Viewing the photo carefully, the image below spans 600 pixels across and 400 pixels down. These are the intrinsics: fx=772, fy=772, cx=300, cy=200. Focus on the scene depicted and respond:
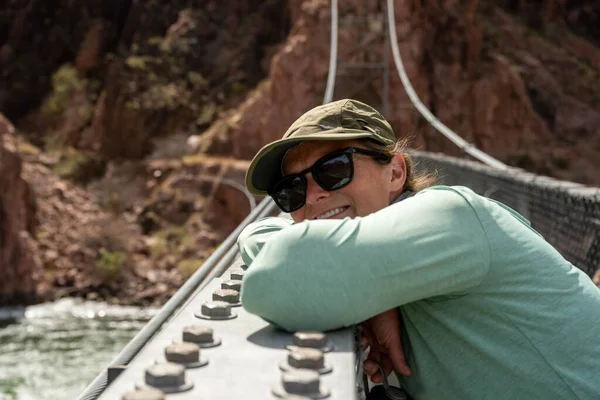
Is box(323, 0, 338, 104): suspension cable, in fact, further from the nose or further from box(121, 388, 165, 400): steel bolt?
box(121, 388, 165, 400): steel bolt

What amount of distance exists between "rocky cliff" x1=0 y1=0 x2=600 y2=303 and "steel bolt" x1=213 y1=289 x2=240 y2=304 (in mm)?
17694

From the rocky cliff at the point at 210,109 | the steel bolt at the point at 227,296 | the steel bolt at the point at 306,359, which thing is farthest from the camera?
A: the rocky cliff at the point at 210,109

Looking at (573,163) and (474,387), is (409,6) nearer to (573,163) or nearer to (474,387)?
(573,163)

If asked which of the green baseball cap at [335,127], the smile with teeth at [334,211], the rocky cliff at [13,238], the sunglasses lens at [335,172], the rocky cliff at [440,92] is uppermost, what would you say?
the rocky cliff at [440,92]

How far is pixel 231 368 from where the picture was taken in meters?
1.15

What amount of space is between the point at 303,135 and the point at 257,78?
1029 inches

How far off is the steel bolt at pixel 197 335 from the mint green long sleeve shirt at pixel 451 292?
0.13 meters

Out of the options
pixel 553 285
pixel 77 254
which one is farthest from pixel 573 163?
pixel 553 285

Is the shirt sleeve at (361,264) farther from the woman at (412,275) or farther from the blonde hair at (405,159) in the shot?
the blonde hair at (405,159)

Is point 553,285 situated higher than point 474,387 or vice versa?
point 553,285

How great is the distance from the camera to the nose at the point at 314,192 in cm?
171

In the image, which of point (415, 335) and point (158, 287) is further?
point (158, 287)

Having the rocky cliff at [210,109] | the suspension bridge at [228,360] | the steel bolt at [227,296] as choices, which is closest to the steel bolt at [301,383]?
the suspension bridge at [228,360]

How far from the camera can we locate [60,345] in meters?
17.5
